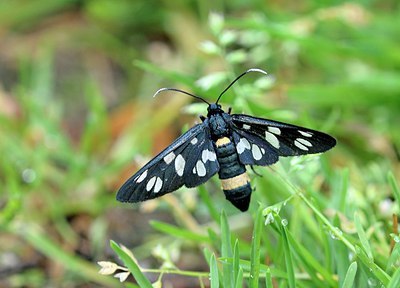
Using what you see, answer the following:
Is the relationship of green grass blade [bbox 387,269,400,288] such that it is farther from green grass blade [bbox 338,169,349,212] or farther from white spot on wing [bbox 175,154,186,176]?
white spot on wing [bbox 175,154,186,176]

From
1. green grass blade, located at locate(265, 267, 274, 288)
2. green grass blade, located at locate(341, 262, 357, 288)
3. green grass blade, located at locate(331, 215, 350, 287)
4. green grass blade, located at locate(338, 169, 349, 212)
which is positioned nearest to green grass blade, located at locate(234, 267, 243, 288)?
green grass blade, located at locate(265, 267, 274, 288)

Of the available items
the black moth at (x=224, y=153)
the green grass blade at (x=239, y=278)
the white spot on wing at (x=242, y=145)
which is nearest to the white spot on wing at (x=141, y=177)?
the black moth at (x=224, y=153)

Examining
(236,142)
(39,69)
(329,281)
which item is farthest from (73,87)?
(329,281)

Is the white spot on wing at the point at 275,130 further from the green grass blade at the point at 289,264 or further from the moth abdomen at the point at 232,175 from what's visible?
the green grass blade at the point at 289,264

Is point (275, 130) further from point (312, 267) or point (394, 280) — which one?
point (394, 280)

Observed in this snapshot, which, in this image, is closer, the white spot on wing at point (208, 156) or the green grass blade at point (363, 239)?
the green grass blade at point (363, 239)

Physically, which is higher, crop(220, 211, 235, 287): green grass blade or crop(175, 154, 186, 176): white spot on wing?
crop(175, 154, 186, 176): white spot on wing
